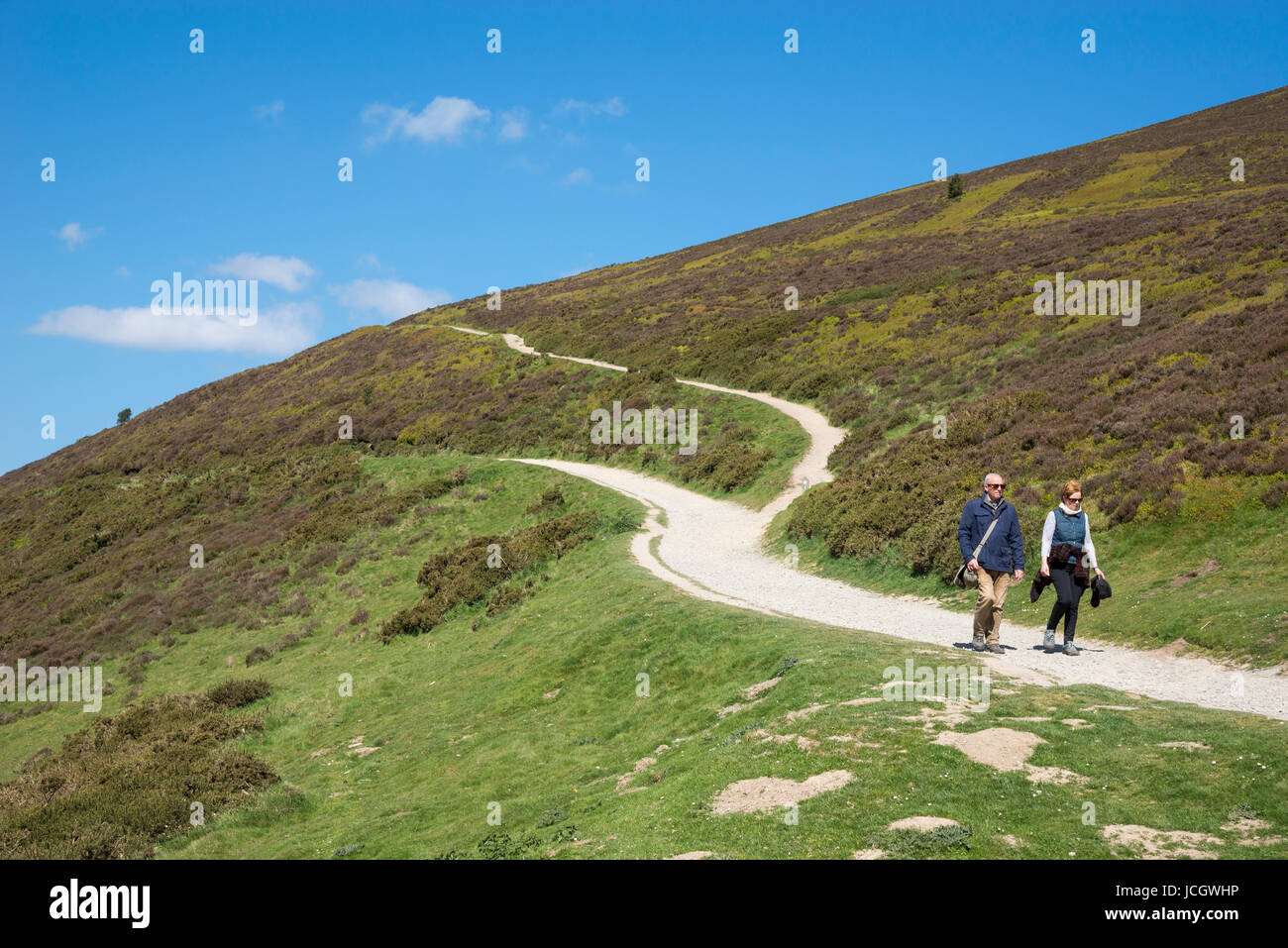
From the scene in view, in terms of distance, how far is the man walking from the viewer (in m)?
14.7

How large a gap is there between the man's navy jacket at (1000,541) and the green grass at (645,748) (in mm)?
1810

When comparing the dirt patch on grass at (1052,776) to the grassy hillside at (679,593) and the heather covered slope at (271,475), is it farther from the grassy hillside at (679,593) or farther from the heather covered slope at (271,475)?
the heather covered slope at (271,475)

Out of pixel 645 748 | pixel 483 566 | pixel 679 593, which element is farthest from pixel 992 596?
pixel 483 566

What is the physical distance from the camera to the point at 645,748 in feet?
46.5

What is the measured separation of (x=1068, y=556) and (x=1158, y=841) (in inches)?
306

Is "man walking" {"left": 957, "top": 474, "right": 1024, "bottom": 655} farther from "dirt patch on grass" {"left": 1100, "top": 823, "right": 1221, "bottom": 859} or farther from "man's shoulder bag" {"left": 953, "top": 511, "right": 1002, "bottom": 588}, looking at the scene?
"dirt patch on grass" {"left": 1100, "top": 823, "right": 1221, "bottom": 859}

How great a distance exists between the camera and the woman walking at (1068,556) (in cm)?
1448

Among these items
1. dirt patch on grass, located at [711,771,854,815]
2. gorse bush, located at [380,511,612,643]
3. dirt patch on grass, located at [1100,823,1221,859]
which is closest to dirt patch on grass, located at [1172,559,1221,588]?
dirt patch on grass, located at [1100,823,1221,859]

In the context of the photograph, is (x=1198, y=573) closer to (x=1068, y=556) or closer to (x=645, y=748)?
(x=1068, y=556)

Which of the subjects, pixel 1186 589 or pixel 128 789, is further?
pixel 128 789

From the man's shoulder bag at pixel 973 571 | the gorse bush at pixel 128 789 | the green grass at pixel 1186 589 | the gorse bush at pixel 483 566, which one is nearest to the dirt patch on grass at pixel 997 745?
the man's shoulder bag at pixel 973 571

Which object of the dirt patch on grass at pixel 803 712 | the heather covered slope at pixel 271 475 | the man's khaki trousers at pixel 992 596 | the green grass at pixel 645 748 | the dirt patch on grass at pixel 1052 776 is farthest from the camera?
the heather covered slope at pixel 271 475
